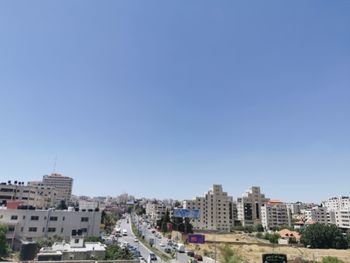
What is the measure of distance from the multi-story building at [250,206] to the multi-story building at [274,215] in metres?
2.52

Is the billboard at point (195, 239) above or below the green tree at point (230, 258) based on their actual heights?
above

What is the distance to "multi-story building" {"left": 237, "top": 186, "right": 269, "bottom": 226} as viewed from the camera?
120 metres

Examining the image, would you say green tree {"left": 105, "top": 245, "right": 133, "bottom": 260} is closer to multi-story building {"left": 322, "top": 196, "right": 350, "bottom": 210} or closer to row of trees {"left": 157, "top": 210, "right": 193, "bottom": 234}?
row of trees {"left": 157, "top": 210, "right": 193, "bottom": 234}

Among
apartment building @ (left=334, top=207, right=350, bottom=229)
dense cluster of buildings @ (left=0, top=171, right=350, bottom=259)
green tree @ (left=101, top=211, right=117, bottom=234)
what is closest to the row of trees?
dense cluster of buildings @ (left=0, top=171, right=350, bottom=259)

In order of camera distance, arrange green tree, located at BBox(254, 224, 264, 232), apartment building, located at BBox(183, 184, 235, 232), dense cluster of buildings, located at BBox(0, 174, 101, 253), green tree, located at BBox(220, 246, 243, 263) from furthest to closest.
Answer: green tree, located at BBox(254, 224, 264, 232) < apartment building, located at BBox(183, 184, 235, 232) < dense cluster of buildings, located at BBox(0, 174, 101, 253) < green tree, located at BBox(220, 246, 243, 263)

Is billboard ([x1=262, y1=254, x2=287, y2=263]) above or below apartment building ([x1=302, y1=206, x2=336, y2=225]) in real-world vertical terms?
below

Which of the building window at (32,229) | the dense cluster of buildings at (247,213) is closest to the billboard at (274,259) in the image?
the building window at (32,229)

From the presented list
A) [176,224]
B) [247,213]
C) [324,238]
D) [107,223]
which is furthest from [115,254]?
[247,213]

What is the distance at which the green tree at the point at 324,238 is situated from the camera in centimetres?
7256

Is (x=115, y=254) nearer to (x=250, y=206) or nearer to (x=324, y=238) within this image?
(x=324, y=238)

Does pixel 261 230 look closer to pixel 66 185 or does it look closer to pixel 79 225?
pixel 79 225

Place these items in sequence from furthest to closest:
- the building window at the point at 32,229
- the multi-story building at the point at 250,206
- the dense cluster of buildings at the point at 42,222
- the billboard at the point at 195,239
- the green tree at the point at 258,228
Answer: the multi-story building at the point at 250,206, the green tree at the point at 258,228, the building window at the point at 32,229, the dense cluster of buildings at the point at 42,222, the billboard at the point at 195,239

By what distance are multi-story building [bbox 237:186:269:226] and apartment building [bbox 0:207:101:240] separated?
79260 millimetres

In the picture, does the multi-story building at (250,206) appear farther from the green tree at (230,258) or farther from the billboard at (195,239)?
the billboard at (195,239)
